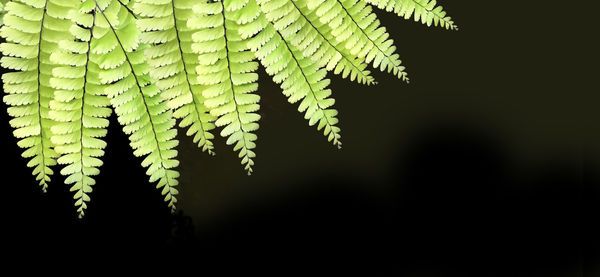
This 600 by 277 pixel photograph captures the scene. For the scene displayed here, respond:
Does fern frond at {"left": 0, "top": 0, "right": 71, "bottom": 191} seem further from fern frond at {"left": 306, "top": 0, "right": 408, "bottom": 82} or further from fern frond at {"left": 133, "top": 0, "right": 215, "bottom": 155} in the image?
fern frond at {"left": 306, "top": 0, "right": 408, "bottom": 82}

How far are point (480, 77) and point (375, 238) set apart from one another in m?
0.57

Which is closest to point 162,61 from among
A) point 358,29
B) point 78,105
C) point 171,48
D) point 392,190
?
point 171,48

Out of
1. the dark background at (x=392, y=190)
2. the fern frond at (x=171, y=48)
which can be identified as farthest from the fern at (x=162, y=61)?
the dark background at (x=392, y=190)

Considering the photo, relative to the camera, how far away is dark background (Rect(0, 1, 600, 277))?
1.50m

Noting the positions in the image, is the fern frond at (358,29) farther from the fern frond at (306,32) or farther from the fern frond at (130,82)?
the fern frond at (130,82)

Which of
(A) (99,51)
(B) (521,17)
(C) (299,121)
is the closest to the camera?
(A) (99,51)

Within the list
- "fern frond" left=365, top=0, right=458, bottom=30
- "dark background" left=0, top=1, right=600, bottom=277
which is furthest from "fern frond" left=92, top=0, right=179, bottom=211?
"dark background" left=0, top=1, right=600, bottom=277

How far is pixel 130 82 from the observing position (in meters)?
0.62

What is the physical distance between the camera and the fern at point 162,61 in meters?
0.60

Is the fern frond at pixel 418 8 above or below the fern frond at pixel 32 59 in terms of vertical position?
above

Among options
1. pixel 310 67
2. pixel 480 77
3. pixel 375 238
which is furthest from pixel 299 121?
pixel 310 67

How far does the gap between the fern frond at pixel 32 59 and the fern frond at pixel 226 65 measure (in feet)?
0.59

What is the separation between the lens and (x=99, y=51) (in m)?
0.60

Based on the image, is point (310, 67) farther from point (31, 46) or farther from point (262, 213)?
point (262, 213)
